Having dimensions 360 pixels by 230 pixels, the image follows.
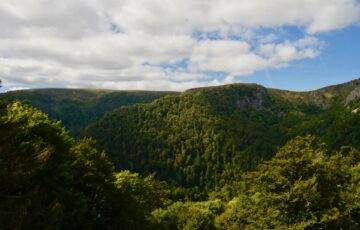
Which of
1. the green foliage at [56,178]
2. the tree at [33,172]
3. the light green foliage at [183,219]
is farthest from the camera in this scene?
the light green foliage at [183,219]

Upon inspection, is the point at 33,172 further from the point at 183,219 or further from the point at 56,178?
the point at 183,219

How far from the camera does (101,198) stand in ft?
120

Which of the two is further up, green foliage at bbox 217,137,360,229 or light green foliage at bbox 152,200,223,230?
green foliage at bbox 217,137,360,229

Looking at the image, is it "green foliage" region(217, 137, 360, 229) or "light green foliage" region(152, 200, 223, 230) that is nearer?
"green foliage" region(217, 137, 360, 229)

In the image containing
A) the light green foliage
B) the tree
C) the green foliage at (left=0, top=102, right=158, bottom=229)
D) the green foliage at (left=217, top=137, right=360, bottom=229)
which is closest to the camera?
the tree

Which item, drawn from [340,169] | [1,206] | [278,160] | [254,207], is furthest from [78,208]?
[340,169]

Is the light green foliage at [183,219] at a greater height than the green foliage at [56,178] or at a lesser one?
lesser

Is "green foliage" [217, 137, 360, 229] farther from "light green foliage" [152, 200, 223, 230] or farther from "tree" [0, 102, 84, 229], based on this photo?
"light green foliage" [152, 200, 223, 230]

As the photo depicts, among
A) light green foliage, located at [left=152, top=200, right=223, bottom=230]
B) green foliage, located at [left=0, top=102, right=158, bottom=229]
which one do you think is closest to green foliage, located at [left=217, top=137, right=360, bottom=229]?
green foliage, located at [left=0, top=102, right=158, bottom=229]

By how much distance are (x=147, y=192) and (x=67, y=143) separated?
105 feet

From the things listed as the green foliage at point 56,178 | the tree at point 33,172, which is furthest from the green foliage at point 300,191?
the tree at point 33,172

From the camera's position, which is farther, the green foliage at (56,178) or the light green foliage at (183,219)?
the light green foliage at (183,219)

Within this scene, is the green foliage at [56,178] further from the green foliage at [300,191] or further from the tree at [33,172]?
the green foliage at [300,191]

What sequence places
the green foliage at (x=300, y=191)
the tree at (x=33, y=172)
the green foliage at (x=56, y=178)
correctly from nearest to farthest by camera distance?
the tree at (x=33, y=172) → the green foliage at (x=56, y=178) → the green foliage at (x=300, y=191)
